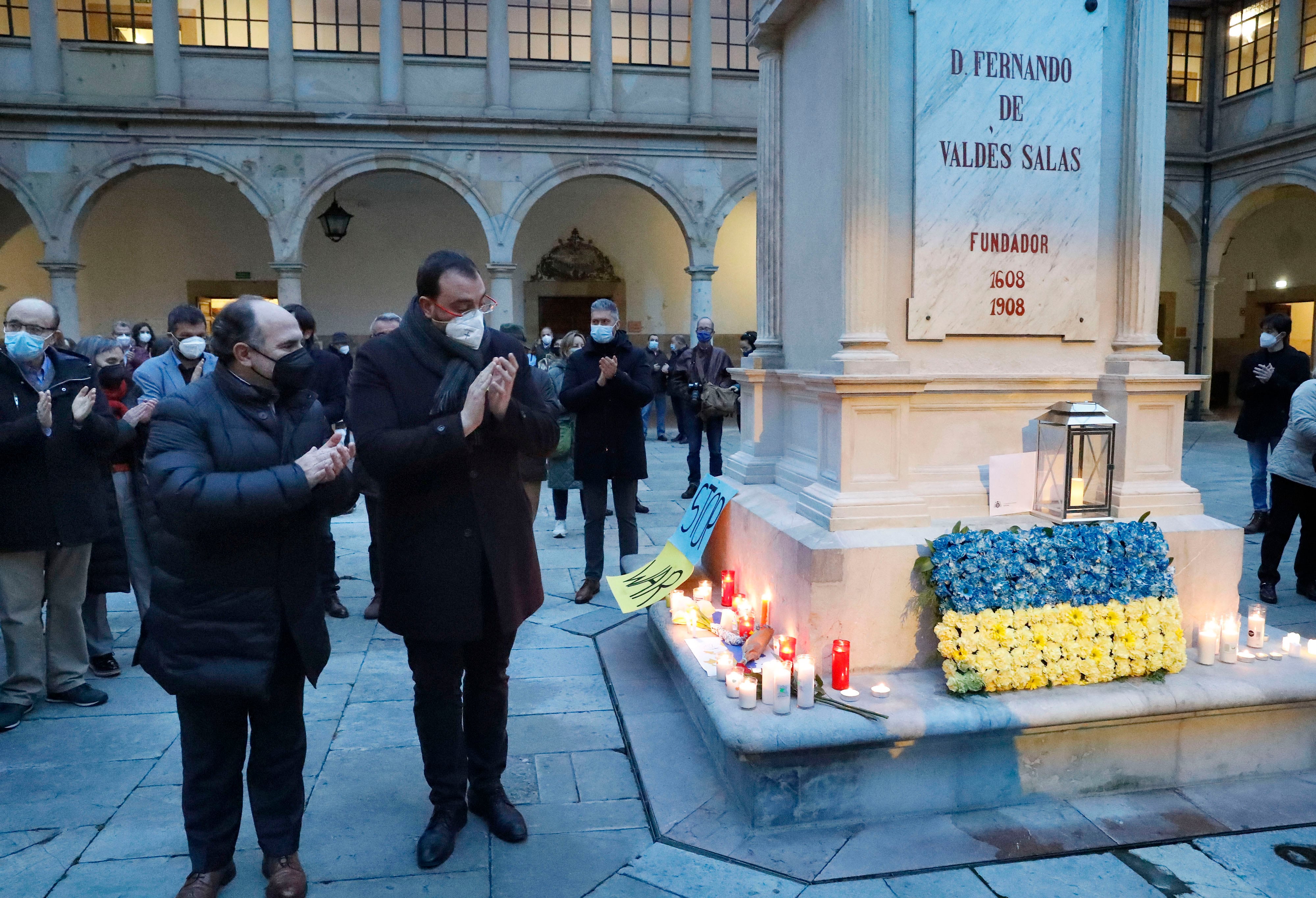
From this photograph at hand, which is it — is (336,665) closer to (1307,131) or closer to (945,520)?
(945,520)

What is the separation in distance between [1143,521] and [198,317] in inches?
193

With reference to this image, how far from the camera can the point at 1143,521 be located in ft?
12.5

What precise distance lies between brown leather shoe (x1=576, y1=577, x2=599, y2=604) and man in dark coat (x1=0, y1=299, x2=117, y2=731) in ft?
8.80

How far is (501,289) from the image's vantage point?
16.0 metres

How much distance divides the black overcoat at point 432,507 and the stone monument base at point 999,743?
1.01 meters

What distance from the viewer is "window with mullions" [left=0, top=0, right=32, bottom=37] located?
14.2m

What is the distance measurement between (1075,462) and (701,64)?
1359 cm

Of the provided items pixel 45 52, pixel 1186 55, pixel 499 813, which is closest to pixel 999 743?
pixel 499 813

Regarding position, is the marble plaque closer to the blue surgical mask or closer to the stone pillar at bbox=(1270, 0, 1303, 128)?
the blue surgical mask

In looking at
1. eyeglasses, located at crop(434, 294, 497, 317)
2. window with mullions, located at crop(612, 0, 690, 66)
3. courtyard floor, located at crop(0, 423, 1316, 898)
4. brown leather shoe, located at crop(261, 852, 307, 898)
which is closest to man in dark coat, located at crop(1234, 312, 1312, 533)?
courtyard floor, located at crop(0, 423, 1316, 898)

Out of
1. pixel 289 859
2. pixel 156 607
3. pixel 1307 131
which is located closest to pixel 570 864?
pixel 289 859

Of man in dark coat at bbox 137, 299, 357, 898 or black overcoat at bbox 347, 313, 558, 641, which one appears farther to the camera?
black overcoat at bbox 347, 313, 558, 641

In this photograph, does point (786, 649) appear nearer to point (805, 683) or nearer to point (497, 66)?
point (805, 683)

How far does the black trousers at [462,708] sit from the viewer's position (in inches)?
119
